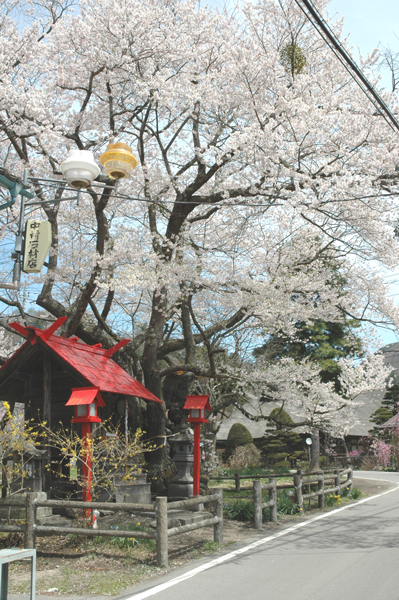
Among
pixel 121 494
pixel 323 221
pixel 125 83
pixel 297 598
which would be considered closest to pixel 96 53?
pixel 125 83

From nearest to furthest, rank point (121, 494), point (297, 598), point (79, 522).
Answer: point (297, 598), point (79, 522), point (121, 494)

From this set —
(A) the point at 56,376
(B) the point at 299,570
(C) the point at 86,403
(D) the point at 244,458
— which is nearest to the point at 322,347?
(D) the point at 244,458

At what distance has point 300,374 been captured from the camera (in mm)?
15672

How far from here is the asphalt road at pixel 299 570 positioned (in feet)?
17.8

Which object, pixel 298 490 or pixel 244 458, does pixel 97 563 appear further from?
pixel 244 458

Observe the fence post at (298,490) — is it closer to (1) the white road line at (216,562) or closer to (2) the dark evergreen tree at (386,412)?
(1) the white road line at (216,562)

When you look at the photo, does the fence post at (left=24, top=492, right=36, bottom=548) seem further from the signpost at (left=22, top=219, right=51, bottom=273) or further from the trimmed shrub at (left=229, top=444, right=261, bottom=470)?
the trimmed shrub at (left=229, top=444, right=261, bottom=470)

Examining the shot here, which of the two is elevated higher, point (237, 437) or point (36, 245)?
Result: point (36, 245)

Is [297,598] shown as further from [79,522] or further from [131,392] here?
[131,392]

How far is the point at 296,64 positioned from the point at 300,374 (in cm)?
934

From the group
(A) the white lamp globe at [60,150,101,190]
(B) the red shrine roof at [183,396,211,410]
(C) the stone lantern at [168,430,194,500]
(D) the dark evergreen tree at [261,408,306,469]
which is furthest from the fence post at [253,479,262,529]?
(D) the dark evergreen tree at [261,408,306,469]

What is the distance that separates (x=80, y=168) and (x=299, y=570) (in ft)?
20.0

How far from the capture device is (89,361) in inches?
409

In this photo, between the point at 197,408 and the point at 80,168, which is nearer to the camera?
the point at 80,168
